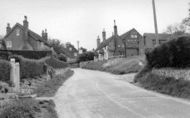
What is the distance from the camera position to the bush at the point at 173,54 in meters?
14.1

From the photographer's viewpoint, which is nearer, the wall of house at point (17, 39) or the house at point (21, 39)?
the house at point (21, 39)

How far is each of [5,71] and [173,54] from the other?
36.2ft

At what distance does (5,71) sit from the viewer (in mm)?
12727

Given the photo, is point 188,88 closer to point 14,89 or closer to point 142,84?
point 142,84

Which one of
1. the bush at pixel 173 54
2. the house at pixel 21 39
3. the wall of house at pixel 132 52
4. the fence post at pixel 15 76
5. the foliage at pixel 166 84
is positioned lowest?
the foliage at pixel 166 84

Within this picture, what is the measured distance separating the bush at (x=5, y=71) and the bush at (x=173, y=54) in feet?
35.2

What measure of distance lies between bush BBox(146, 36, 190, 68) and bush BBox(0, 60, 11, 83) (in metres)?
10.7

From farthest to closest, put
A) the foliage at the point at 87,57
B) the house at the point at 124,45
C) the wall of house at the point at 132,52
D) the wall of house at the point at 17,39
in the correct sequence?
the foliage at the point at 87,57 < the wall of house at the point at 132,52 < the house at the point at 124,45 < the wall of house at the point at 17,39

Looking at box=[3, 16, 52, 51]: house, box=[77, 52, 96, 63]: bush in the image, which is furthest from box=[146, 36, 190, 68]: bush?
box=[77, 52, 96, 63]: bush

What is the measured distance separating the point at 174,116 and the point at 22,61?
10.9 m

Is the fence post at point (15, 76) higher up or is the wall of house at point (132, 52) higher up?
the wall of house at point (132, 52)

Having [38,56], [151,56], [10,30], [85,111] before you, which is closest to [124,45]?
[10,30]

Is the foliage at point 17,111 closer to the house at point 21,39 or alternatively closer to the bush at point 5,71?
the bush at point 5,71

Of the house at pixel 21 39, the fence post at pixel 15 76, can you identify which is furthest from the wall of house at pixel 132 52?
the fence post at pixel 15 76
